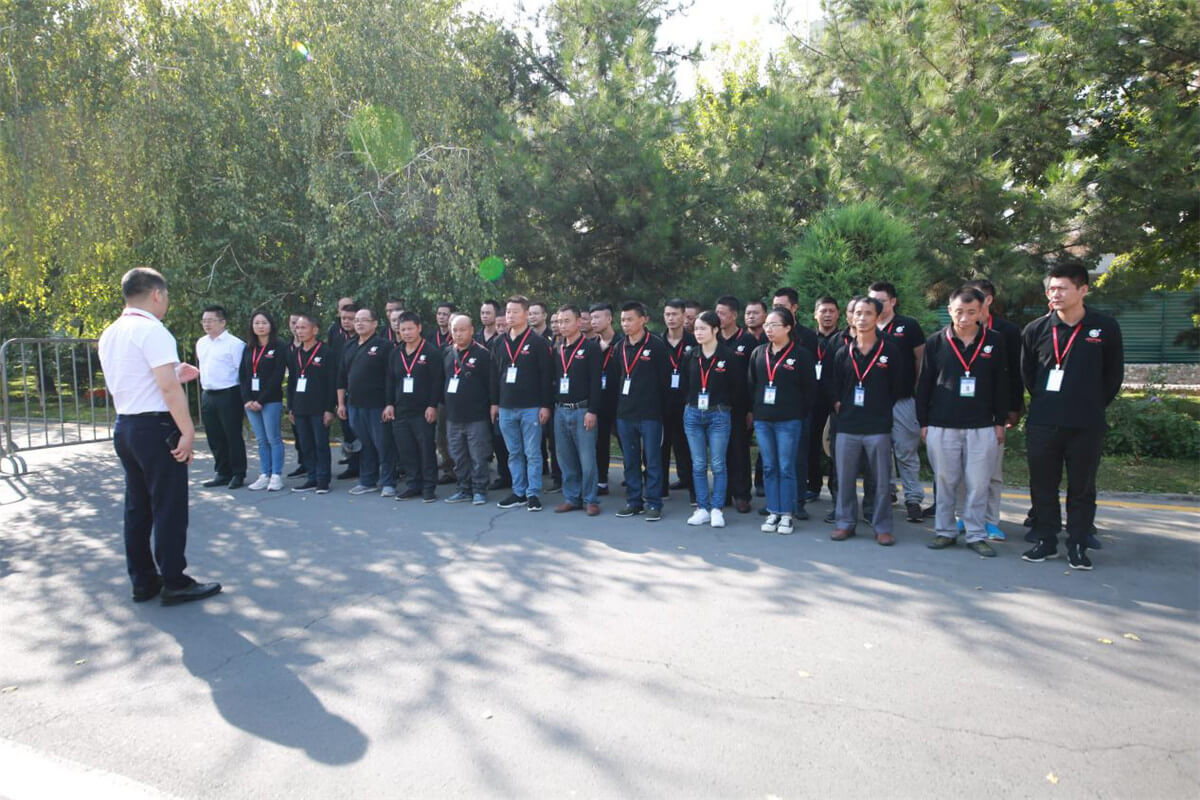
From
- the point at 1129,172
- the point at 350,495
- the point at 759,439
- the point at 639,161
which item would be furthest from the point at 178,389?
the point at 1129,172

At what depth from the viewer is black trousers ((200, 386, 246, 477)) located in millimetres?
8859

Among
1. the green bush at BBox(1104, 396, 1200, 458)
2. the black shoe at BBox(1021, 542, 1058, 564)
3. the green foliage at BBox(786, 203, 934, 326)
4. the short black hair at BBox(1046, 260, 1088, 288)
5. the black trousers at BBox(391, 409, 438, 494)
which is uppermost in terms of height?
the green foliage at BBox(786, 203, 934, 326)

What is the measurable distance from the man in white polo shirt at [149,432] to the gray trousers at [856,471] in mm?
4928

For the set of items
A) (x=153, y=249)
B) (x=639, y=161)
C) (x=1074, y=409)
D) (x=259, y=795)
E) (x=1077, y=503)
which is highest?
(x=639, y=161)

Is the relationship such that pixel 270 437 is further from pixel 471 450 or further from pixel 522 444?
pixel 522 444

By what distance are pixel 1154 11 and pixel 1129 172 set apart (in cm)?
259

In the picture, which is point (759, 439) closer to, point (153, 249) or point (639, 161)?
point (639, 161)

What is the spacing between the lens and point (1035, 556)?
224 inches

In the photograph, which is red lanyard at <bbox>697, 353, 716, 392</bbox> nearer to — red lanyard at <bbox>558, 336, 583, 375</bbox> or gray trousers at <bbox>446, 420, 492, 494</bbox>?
red lanyard at <bbox>558, 336, 583, 375</bbox>

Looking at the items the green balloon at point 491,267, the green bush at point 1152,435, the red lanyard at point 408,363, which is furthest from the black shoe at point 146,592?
the green bush at point 1152,435

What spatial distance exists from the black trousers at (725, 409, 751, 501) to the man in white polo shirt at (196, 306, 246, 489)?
18.3 feet

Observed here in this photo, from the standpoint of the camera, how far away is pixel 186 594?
5004 mm

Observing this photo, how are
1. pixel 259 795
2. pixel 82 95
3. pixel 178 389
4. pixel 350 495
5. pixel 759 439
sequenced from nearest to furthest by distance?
pixel 259 795, pixel 178 389, pixel 759 439, pixel 350 495, pixel 82 95

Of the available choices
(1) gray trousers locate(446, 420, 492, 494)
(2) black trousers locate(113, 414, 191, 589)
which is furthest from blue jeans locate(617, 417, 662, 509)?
(2) black trousers locate(113, 414, 191, 589)
